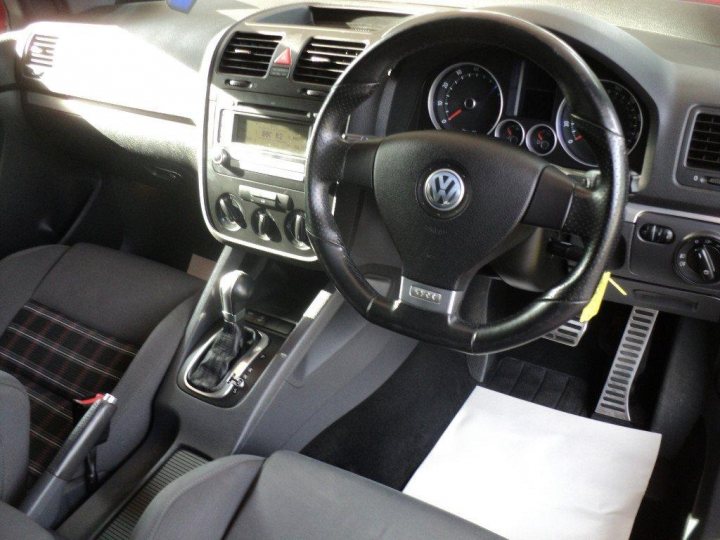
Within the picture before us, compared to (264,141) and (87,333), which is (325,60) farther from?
(87,333)

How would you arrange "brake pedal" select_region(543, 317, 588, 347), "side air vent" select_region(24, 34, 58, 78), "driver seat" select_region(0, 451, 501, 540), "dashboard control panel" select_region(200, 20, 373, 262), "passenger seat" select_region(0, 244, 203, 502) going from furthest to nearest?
"side air vent" select_region(24, 34, 58, 78) < "brake pedal" select_region(543, 317, 588, 347) < "passenger seat" select_region(0, 244, 203, 502) < "dashboard control panel" select_region(200, 20, 373, 262) < "driver seat" select_region(0, 451, 501, 540)

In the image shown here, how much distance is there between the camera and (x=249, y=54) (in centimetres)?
139

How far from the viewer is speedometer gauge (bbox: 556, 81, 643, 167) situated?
1.13 m

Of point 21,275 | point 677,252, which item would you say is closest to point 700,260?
point 677,252

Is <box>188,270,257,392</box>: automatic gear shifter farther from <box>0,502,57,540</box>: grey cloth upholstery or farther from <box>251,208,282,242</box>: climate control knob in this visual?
<box>0,502,57,540</box>: grey cloth upholstery

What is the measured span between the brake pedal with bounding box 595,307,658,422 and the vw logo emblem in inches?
30.4

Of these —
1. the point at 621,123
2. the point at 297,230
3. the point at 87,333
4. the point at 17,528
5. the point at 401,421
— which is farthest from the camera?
the point at 401,421

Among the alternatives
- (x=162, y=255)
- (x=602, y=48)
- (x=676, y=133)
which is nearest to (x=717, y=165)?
(x=676, y=133)

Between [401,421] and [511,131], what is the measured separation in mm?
731

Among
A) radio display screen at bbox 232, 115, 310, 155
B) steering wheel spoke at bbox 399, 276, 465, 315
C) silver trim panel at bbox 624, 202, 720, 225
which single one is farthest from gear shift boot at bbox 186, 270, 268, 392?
silver trim panel at bbox 624, 202, 720, 225

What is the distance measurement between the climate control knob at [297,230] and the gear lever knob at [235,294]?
116mm

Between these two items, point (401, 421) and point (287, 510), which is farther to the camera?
point (401, 421)

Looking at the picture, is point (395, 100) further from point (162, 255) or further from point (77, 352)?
point (162, 255)

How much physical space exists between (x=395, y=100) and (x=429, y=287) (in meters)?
0.36
